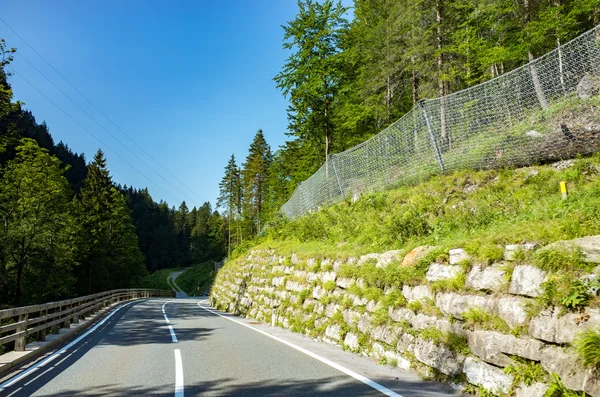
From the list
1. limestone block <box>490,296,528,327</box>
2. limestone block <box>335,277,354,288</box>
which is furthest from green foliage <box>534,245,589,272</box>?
limestone block <box>335,277,354,288</box>

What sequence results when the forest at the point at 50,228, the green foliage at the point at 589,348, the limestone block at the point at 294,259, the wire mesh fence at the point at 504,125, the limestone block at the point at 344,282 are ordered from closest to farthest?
the green foliage at the point at 589,348 → the wire mesh fence at the point at 504,125 → the limestone block at the point at 344,282 → the limestone block at the point at 294,259 → the forest at the point at 50,228

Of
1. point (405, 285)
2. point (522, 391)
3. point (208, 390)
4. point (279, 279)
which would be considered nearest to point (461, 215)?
point (405, 285)

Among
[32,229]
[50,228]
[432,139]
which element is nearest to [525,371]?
[432,139]

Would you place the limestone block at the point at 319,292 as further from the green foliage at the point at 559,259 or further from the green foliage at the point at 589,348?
the green foliage at the point at 589,348

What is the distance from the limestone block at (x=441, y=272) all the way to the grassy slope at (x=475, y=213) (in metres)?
0.41

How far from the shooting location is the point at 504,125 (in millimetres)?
9375

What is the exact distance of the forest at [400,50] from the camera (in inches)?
702

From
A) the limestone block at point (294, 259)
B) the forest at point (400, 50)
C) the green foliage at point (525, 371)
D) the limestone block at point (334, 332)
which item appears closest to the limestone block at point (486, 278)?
the green foliage at point (525, 371)

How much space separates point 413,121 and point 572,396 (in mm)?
9502

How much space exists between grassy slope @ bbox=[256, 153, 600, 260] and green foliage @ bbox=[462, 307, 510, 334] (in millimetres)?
856

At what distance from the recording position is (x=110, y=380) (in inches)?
229

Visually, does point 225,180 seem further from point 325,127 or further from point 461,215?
point 461,215

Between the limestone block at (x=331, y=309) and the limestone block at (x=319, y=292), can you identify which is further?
the limestone block at (x=319, y=292)

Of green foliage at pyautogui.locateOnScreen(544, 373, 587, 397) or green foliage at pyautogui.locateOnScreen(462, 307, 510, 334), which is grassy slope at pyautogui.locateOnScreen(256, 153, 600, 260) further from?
green foliage at pyautogui.locateOnScreen(544, 373, 587, 397)
